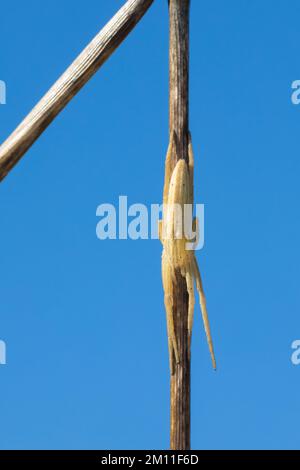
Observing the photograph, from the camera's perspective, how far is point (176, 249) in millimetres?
4363

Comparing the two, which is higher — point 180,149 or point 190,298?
point 180,149

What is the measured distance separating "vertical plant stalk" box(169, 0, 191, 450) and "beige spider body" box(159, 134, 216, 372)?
24 mm

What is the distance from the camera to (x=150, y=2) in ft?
14.6

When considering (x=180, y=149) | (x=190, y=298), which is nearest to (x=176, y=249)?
(x=190, y=298)

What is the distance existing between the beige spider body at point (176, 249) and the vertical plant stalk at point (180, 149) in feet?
0.08

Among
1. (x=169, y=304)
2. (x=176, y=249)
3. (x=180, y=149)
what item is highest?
(x=180, y=149)

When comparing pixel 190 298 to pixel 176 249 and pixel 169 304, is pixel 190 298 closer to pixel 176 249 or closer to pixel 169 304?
pixel 169 304

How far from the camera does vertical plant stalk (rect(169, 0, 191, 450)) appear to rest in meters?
4.34

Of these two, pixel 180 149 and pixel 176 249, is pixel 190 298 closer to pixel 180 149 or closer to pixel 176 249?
pixel 176 249

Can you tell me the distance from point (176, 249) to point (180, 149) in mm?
381

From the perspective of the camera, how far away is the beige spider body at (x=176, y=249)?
4.36 m
